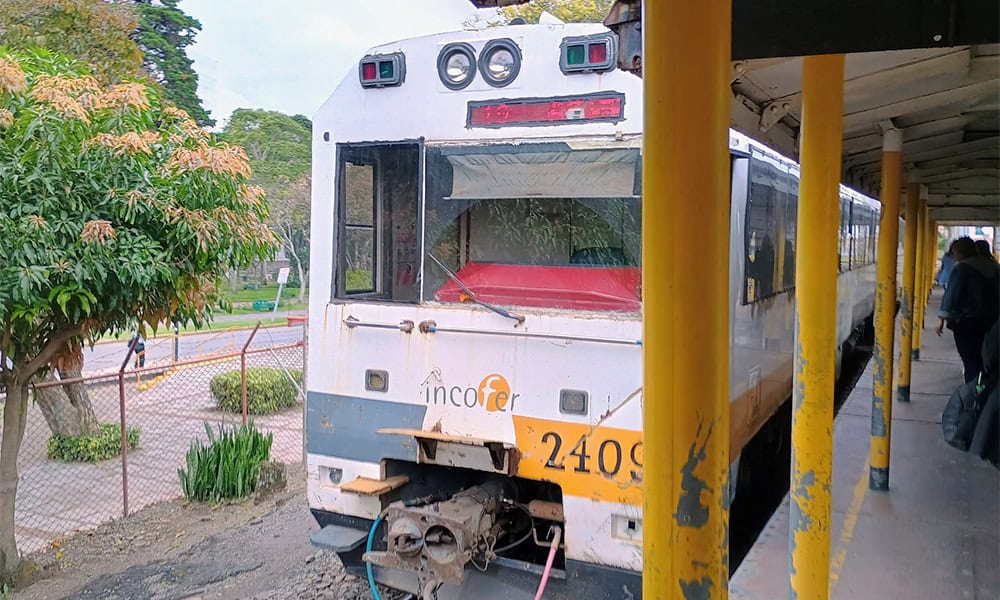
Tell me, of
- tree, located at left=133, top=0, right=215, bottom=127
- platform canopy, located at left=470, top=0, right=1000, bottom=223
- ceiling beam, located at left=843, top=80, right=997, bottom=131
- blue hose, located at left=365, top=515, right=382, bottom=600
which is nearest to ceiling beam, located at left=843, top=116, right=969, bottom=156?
platform canopy, located at left=470, top=0, right=1000, bottom=223

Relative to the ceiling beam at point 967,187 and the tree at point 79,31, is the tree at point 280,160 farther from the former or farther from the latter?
the ceiling beam at point 967,187

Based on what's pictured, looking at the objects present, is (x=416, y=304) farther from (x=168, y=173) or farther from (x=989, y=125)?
(x=989, y=125)

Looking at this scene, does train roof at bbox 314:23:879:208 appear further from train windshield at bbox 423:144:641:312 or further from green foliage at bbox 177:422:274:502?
green foliage at bbox 177:422:274:502

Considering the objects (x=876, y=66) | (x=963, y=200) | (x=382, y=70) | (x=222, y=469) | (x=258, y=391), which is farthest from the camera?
(x=258, y=391)

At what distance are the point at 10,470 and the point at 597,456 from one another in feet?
14.8

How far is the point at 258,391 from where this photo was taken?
12617 millimetres

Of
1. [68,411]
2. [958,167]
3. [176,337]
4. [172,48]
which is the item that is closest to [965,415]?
[958,167]

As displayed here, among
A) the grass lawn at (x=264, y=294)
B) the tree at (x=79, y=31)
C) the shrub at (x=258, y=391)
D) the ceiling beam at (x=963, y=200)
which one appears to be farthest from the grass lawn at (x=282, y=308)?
the ceiling beam at (x=963, y=200)

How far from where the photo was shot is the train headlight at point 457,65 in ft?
14.3

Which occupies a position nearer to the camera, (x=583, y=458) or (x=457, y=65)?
(x=583, y=458)

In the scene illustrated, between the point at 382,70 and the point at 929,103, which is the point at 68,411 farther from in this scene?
the point at 929,103

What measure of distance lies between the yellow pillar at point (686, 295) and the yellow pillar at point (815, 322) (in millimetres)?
1372

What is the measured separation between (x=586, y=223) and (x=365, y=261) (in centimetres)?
145

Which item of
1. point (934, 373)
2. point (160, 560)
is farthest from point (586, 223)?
point (934, 373)
